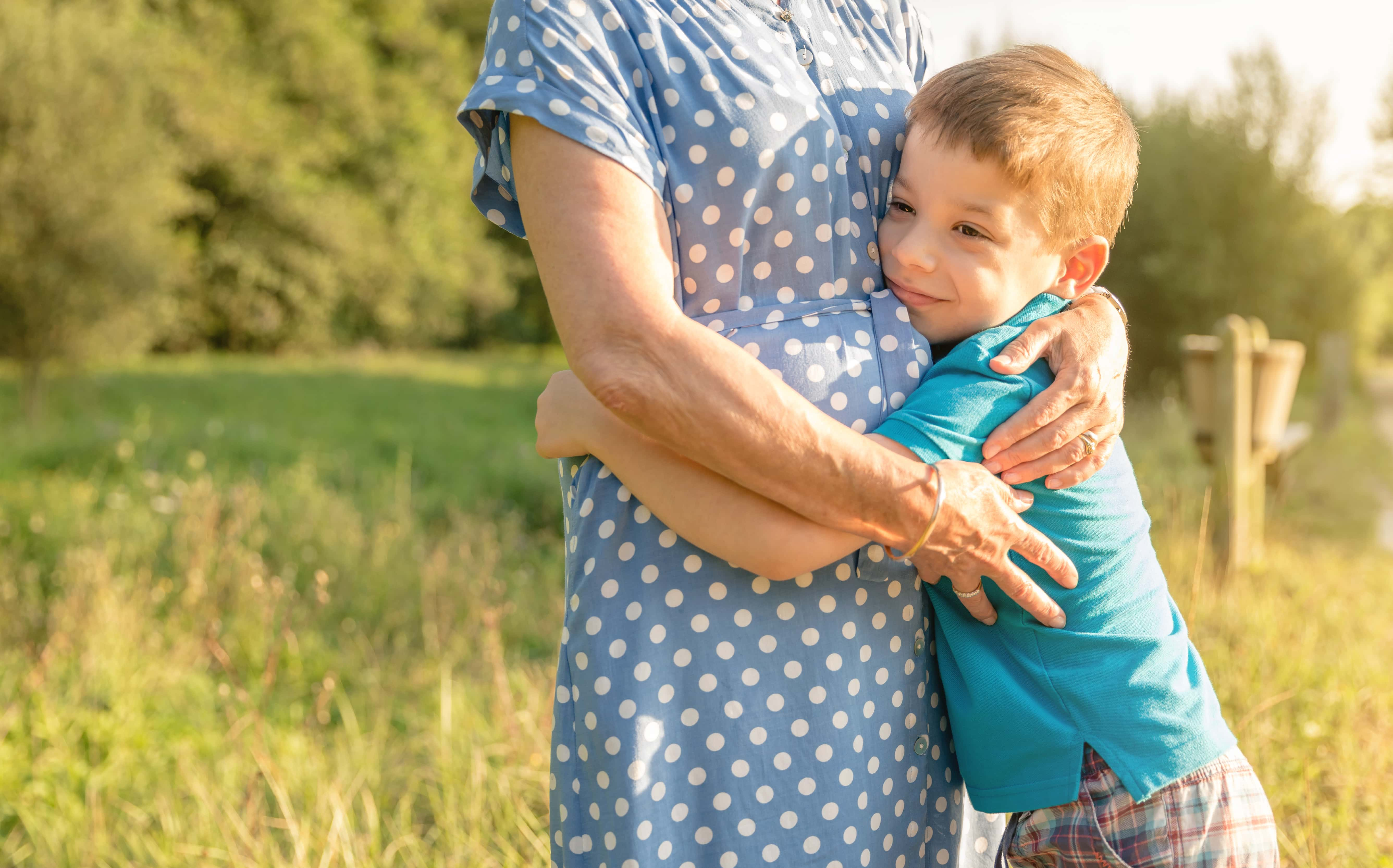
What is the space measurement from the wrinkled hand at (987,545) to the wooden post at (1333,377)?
1298 centimetres

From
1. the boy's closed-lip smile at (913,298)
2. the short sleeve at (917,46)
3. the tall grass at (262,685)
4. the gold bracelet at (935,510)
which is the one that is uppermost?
the short sleeve at (917,46)

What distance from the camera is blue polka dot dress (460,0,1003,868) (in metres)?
1.13

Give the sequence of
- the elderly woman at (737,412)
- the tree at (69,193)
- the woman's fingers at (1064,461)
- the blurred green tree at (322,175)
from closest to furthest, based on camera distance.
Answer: the elderly woman at (737,412)
the woman's fingers at (1064,461)
the tree at (69,193)
the blurred green tree at (322,175)

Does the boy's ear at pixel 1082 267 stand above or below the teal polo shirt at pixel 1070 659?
above

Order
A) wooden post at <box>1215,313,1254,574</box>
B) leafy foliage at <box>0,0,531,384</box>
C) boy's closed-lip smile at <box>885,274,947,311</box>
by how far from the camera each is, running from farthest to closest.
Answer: leafy foliage at <box>0,0,531,384</box> → wooden post at <box>1215,313,1254,574</box> → boy's closed-lip smile at <box>885,274,947,311</box>

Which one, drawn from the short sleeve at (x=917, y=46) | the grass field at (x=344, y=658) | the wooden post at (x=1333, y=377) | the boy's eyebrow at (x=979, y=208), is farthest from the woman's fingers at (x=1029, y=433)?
the wooden post at (x=1333, y=377)

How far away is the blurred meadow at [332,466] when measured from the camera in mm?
2990

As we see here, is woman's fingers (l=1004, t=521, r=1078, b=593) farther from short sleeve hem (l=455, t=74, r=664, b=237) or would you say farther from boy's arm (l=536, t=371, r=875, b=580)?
short sleeve hem (l=455, t=74, r=664, b=237)

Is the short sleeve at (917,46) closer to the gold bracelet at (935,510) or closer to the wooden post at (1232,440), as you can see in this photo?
the gold bracelet at (935,510)

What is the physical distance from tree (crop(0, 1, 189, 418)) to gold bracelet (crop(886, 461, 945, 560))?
40.3 feet

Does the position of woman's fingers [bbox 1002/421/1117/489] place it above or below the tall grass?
above

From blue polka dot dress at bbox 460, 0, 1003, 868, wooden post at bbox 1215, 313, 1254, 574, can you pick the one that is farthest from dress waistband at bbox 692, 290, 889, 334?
wooden post at bbox 1215, 313, 1254, 574

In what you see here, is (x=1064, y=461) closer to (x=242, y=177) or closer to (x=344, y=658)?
(x=344, y=658)

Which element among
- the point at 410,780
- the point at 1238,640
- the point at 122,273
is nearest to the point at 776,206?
the point at 410,780
